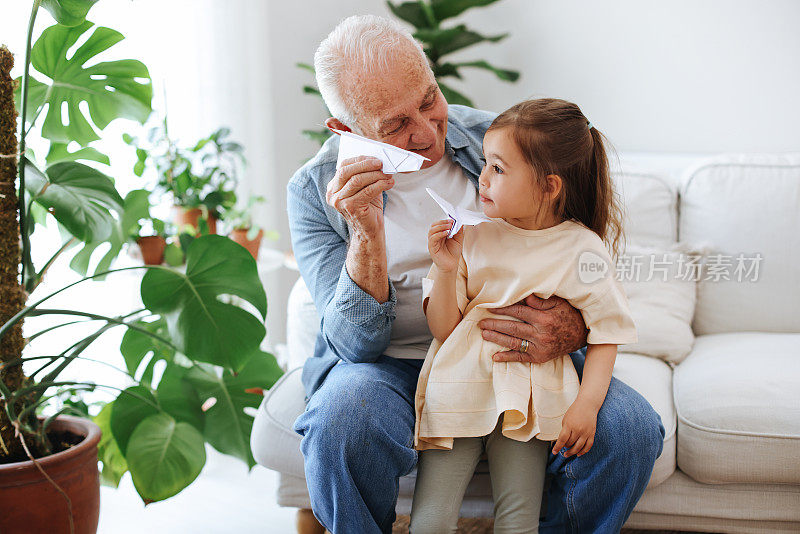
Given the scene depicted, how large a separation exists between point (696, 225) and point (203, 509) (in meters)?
1.52

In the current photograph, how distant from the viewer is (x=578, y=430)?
121 cm

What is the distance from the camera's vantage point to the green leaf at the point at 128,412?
1511 mm

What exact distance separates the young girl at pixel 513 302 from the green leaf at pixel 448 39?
1250 millimetres

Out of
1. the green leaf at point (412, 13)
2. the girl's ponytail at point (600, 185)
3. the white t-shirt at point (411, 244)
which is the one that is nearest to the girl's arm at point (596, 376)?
the girl's ponytail at point (600, 185)

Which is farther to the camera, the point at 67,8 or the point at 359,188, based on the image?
the point at 67,8

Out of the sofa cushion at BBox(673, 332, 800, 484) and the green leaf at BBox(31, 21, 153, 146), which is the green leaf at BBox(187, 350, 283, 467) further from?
the sofa cushion at BBox(673, 332, 800, 484)

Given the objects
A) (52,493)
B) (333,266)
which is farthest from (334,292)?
(52,493)

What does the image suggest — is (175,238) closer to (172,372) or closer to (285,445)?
(172,372)

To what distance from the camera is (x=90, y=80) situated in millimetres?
1490

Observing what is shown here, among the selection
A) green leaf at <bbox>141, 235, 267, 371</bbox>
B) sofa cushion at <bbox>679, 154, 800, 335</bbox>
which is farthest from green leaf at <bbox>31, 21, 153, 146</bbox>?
sofa cushion at <bbox>679, 154, 800, 335</bbox>

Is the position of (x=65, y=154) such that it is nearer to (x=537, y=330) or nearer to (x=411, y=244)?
(x=411, y=244)

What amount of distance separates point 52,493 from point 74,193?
56 cm

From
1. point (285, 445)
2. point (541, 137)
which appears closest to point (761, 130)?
point (541, 137)

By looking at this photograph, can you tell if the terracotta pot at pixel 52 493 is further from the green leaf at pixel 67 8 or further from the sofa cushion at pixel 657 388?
the sofa cushion at pixel 657 388
